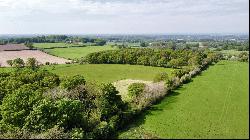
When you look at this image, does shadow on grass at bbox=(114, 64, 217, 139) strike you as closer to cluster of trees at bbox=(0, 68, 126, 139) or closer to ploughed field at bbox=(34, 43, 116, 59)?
cluster of trees at bbox=(0, 68, 126, 139)

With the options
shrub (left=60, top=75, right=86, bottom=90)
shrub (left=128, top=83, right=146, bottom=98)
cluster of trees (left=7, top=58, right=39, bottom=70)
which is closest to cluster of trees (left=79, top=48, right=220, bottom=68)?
cluster of trees (left=7, top=58, right=39, bottom=70)

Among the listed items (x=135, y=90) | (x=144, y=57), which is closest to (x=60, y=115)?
(x=135, y=90)

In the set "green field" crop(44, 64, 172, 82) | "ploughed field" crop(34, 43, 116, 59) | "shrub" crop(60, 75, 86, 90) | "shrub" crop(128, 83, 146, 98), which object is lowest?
"green field" crop(44, 64, 172, 82)

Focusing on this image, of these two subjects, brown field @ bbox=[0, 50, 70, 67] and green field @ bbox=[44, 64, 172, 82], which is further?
brown field @ bbox=[0, 50, 70, 67]

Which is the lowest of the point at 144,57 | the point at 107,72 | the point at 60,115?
the point at 107,72

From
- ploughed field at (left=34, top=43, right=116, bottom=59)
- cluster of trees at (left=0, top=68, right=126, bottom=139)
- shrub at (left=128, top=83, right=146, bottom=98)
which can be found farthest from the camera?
ploughed field at (left=34, top=43, right=116, bottom=59)

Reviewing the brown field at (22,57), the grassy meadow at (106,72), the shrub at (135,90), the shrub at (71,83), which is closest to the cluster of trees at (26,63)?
the brown field at (22,57)

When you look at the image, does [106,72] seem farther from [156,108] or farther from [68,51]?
[68,51]

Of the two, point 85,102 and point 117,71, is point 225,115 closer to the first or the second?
point 85,102
